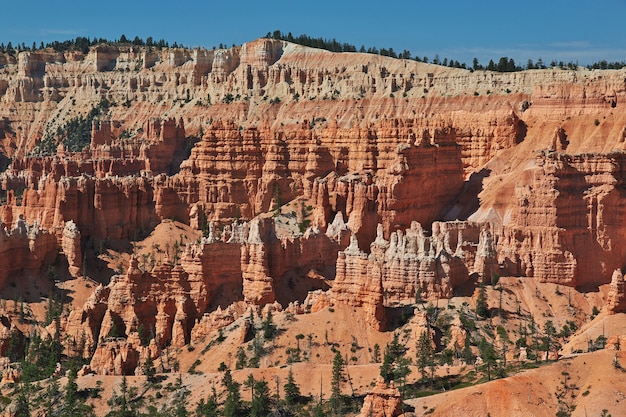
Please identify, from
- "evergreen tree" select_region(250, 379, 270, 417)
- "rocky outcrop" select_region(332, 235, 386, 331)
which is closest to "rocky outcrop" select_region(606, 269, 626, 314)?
"rocky outcrop" select_region(332, 235, 386, 331)

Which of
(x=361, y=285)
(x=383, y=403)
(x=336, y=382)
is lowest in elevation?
(x=383, y=403)

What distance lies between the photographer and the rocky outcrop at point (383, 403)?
209 feet

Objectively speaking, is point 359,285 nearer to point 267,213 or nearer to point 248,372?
point 248,372

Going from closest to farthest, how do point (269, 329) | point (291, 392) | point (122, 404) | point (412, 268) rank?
1. point (291, 392)
2. point (122, 404)
3. point (269, 329)
4. point (412, 268)

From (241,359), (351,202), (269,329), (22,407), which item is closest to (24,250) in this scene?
(351,202)

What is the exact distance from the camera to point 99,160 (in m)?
146

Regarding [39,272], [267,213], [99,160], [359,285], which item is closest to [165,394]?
[359,285]

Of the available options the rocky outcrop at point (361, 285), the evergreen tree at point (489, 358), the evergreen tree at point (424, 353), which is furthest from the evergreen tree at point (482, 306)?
the evergreen tree at point (489, 358)

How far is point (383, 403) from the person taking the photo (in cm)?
6400

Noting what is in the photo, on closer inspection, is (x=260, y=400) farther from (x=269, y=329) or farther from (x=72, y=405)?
(x=269, y=329)

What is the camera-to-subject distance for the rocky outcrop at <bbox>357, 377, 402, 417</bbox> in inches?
2507

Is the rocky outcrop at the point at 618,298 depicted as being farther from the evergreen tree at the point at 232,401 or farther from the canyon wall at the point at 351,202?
the evergreen tree at the point at 232,401

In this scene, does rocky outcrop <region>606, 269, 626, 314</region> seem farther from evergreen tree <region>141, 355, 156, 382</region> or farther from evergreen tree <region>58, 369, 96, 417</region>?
evergreen tree <region>58, 369, 96, 417</region>

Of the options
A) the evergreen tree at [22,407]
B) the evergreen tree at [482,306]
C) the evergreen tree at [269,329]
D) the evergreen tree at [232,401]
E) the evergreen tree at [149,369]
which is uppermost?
the evergreen tree at [482,306]
